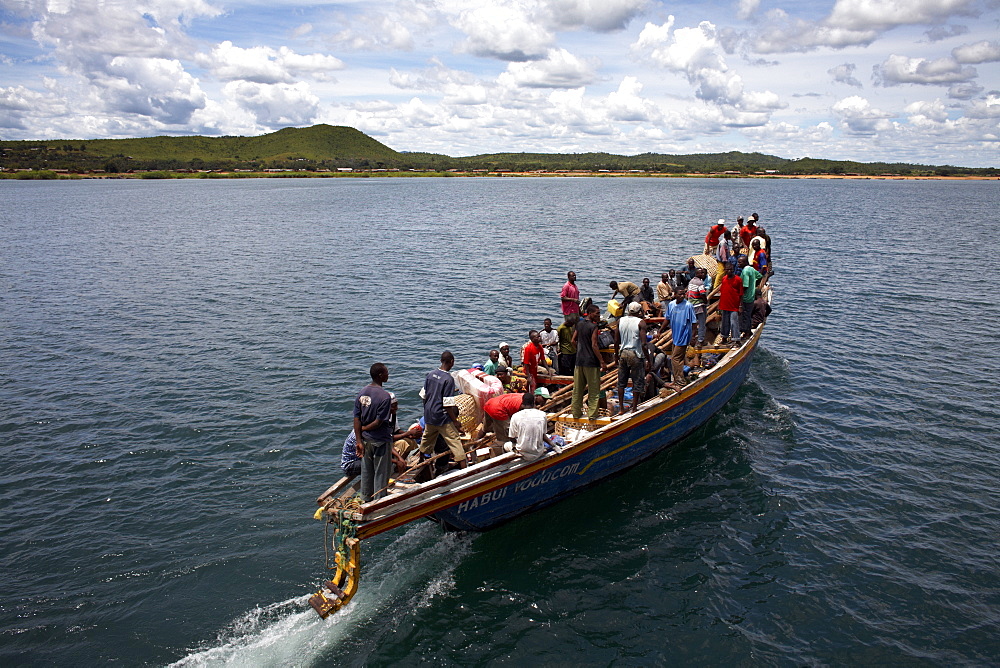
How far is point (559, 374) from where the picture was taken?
13758 mm

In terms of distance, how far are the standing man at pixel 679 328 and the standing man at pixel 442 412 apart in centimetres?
495

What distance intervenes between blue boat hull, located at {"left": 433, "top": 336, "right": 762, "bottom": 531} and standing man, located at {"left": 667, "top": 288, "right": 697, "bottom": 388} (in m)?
0.47

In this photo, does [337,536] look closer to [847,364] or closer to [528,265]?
[847,364]

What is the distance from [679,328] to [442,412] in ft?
19.0

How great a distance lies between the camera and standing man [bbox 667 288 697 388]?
41.5 ft

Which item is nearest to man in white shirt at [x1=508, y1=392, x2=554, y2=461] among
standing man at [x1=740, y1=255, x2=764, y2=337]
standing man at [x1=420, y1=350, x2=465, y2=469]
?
standing man at [x1=420, y1=350, x2=465, y2=469]

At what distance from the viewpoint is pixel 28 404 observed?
53.8 ft

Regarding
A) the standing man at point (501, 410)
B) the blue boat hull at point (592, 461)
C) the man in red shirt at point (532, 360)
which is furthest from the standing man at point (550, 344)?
the standing man at point (501, 410)

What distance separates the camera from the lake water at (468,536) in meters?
8.87

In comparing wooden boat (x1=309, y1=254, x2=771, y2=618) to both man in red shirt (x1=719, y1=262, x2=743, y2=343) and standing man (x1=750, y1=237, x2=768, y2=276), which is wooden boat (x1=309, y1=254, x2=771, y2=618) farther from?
standing man (x1=750, y1=237, x2=768, y2=276)

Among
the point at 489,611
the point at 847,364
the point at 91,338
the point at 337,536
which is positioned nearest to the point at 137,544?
the point at 337,536

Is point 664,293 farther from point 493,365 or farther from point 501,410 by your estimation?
point 501,410

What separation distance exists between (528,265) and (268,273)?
592 inches

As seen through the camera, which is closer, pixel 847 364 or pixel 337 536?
pixel 337 536
